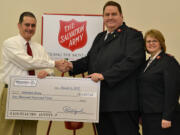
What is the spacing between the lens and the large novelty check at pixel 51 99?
6.24 feet

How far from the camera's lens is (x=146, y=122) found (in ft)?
5.88

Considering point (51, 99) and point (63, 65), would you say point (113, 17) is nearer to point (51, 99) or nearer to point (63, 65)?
point (63, 65)

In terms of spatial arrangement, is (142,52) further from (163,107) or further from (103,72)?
(163,107)

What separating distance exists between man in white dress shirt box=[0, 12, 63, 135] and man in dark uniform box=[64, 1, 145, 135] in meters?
0.57

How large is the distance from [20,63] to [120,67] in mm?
992

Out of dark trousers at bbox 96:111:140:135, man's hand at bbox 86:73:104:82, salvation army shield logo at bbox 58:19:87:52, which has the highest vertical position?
salvation army shield logo at bbox 58:19:87:52

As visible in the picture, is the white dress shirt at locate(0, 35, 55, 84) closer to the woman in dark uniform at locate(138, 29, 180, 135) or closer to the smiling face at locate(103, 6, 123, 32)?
the smiling face at locate(103, 6, 123, 32)

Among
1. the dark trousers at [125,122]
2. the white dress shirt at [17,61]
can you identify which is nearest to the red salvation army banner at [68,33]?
the white dress shirt at [17,61]

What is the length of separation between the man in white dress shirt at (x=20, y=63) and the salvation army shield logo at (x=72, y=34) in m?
0.41

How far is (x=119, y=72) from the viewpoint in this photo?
1811 millimetres

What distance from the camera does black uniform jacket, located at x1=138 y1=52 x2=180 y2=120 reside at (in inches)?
65.4

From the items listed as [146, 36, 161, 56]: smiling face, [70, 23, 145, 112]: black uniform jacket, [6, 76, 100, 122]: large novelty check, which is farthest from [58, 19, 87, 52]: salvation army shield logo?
[146, 36, 161, 56]: smiling face

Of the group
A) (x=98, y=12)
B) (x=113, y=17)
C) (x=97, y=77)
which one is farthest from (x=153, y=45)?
(x=98, y=12)

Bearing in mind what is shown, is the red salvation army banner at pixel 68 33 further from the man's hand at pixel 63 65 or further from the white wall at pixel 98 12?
the white wall at pixel 98 12
